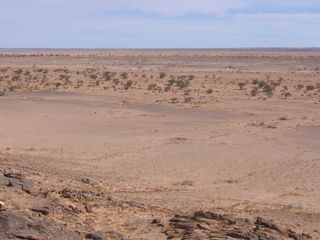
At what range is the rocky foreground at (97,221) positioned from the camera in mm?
7461

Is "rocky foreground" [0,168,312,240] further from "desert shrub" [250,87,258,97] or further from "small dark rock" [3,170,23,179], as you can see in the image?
"desert shrub" [250,87,258,97]

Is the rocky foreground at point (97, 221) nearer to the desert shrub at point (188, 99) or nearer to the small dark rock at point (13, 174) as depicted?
the small dark rock at point (13, 174)

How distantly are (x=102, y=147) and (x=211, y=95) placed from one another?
57.9ft

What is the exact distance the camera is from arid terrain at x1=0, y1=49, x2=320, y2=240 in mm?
8516

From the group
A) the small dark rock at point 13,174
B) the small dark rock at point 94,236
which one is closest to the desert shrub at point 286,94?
the small dark rock at point 13,174

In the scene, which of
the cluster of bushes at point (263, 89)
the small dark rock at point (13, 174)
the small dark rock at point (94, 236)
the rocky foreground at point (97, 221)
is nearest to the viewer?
the rocky foreground at point (97, 221)

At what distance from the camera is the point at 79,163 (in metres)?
15.2

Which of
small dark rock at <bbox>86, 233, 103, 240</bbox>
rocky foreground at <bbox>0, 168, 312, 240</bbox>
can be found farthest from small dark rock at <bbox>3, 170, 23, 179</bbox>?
small dark rock at <bbox>86, 233, 103, 240</bbox>

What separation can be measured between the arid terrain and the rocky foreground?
0.06ft

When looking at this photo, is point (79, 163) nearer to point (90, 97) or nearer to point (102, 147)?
point (102, 147)

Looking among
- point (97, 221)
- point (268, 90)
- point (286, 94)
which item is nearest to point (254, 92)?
A: point (268, 90)

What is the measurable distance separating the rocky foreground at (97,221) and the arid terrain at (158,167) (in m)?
0.02

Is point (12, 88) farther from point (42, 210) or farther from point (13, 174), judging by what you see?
point (42, 210)

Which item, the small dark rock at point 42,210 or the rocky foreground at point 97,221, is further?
the small dark rock at point 42,210
